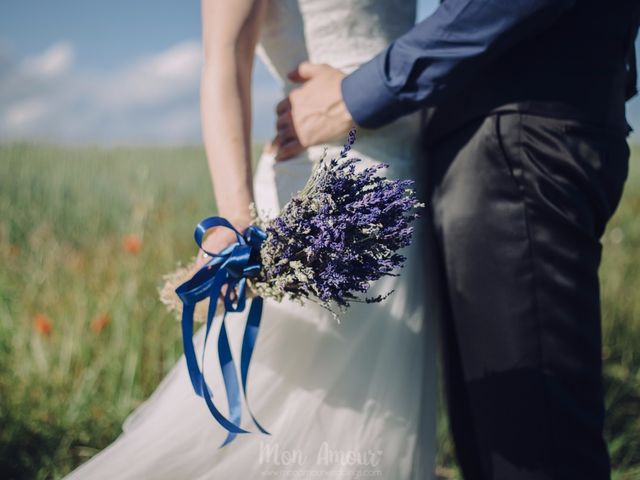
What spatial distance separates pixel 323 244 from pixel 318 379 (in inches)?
21.2

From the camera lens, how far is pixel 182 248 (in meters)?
3.45

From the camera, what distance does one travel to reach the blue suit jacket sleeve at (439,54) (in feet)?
3.78

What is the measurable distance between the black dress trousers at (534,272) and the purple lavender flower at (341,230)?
43 centimetres

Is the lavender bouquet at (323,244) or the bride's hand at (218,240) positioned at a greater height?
the bride's hand at (218,240)

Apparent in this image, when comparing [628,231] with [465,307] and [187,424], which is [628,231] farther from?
[187,424]

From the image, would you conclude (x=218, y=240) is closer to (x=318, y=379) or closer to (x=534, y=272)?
(x=318, y=379)

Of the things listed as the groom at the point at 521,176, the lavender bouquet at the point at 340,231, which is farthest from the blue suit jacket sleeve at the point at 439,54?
the lavender bouquet at the point at 340,231

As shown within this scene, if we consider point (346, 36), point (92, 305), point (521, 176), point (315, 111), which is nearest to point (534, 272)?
point (521, 176)

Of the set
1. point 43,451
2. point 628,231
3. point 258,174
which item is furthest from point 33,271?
point 628,231

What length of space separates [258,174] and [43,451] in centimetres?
145

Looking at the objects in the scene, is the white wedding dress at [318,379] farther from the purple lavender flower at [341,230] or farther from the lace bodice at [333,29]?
the purple lavender flower at [341,230]

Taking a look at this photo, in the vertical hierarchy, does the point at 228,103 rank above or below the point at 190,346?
above

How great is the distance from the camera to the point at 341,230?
3.02ft

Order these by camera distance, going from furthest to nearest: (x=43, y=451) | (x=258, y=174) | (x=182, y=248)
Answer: (x=182, y=248), (x=43, y=451), (x=258, y=174)
